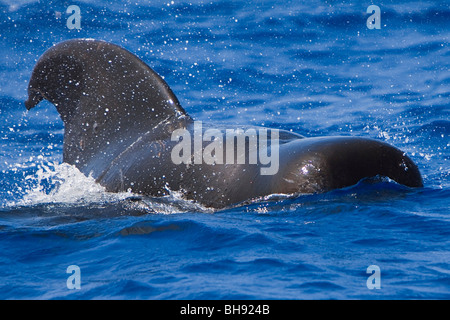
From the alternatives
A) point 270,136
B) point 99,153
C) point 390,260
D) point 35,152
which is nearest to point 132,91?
point 99,153

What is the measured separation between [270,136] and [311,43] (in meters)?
7.44

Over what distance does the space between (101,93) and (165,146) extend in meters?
0.88

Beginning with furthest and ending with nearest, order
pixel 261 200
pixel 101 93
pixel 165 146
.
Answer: pixel 101 93 < pixel 165 146 < pixel 261 200

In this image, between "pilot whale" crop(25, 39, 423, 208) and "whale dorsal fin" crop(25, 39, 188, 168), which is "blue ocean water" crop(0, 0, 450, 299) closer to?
"pilot whale" crop(25, 39, 423, 208)

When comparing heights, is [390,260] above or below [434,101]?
below

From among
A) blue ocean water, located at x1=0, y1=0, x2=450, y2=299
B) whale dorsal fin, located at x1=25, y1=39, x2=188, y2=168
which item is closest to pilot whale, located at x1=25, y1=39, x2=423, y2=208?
whale dorsal fin, located at x1=25, y1=39, x2=188, y2=168

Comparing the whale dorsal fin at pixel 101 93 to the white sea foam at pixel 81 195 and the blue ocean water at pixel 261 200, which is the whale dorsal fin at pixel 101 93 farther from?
the blue ocean water at pixel 261 200

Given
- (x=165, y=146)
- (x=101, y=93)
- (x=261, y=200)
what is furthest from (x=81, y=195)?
(x=261, y=200)

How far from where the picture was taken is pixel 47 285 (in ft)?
13.1

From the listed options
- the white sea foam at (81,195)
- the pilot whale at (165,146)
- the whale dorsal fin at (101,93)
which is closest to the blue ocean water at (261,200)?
the white sea foam at (81,195)

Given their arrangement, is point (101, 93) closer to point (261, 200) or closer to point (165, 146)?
point (165, 146)

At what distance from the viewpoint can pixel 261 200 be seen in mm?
5043

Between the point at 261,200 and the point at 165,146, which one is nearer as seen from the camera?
the point at 261,200
